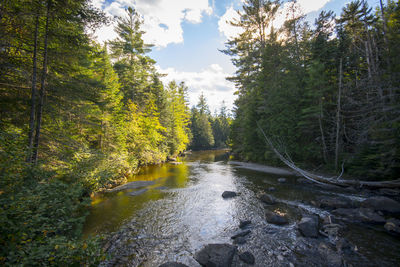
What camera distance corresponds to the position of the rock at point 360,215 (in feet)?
24.1

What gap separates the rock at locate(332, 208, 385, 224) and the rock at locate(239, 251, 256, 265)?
5.59 m

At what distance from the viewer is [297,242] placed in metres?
6.29

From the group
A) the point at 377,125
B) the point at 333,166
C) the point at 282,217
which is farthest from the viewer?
the point at 333,166

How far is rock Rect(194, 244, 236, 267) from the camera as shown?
5.21m

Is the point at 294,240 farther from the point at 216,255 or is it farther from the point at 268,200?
the point at 268,200

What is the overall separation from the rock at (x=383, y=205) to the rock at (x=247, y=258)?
24.5 feet

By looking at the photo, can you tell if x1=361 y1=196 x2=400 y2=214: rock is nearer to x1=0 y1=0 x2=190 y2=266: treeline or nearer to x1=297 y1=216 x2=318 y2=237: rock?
x1=297 y1=216 x2=318 y2=237: rock

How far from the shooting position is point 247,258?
5.48 metres

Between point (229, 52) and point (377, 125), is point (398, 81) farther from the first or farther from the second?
point (229, 52)

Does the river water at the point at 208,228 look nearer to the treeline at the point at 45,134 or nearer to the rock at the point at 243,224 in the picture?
the rock at the point at 243,224

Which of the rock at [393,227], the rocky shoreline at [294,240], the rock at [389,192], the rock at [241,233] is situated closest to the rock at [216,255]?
the rocky shoreline at [294,240]

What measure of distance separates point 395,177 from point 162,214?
14773mm

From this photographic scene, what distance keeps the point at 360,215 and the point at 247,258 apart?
6.24m

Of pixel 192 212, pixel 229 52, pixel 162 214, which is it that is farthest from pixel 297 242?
pixel 229 52
